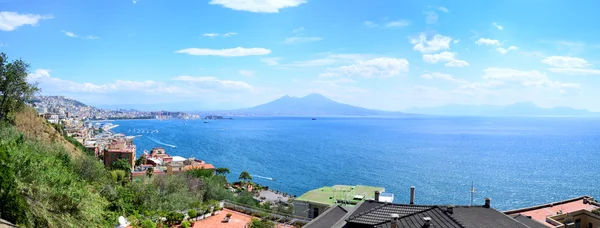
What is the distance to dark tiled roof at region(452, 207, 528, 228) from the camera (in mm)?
8344

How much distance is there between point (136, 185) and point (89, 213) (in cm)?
789

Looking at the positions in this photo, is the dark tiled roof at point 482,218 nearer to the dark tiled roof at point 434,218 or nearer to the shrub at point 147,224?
the dark tiled roof at point 434,218

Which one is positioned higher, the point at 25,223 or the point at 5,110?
the point at 5,110

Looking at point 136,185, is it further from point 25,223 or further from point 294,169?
point 294,169

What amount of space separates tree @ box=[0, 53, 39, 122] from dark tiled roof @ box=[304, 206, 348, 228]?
81.3 ft

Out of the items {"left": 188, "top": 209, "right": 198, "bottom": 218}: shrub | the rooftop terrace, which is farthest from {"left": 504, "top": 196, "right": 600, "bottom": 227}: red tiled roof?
{"left": 188, "top": 209, "right": 198, "bottom": 218}: shrub

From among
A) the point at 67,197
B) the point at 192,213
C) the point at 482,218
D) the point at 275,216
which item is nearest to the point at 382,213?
the point at 482,218

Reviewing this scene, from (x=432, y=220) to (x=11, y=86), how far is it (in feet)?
95.0

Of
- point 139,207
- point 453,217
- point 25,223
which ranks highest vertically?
point 453,217

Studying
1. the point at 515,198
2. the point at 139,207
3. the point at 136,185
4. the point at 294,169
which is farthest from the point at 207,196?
the point at 294,169

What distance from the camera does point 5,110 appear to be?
26547mm

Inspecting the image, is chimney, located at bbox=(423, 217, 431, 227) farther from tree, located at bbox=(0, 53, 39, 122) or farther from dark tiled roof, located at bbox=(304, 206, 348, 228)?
tree, located at bbox=(0, 53, 39, 122)

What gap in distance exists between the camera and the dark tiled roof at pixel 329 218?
10.8 meters

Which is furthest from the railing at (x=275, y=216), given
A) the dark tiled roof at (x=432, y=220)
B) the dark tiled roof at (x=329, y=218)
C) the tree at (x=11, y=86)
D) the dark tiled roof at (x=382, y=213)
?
the tree at (x=11, y=86)
